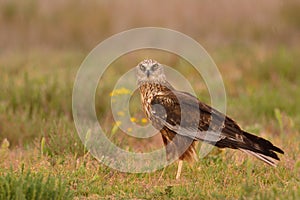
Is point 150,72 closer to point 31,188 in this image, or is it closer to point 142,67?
point 142,67

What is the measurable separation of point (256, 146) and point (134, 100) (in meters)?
3.74

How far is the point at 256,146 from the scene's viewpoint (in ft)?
19.2

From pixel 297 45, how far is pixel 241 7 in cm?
162

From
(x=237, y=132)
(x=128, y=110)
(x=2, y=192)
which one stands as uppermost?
(x=128, y=110)

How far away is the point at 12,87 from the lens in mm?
8875

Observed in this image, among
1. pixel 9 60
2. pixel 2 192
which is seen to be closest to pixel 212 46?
pixel 9 60

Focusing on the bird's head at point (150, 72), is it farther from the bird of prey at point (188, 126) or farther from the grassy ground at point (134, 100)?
the grassy ground at point (134, 100)

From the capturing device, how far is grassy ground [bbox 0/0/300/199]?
217 inches

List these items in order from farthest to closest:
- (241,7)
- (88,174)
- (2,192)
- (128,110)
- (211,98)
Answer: (241,7)
(211,98)
(128,110)
(88,174)
(2,192)

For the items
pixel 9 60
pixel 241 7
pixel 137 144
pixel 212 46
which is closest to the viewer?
pixel 137 144

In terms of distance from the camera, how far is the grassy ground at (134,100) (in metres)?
5.50

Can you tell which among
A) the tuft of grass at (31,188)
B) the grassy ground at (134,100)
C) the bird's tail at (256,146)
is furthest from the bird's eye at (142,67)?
the tuft of grass at (31,188)

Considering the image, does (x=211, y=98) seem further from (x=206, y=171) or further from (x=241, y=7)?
(x=241, y=7)

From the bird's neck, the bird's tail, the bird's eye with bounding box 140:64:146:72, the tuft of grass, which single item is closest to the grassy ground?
the tuft of grass
